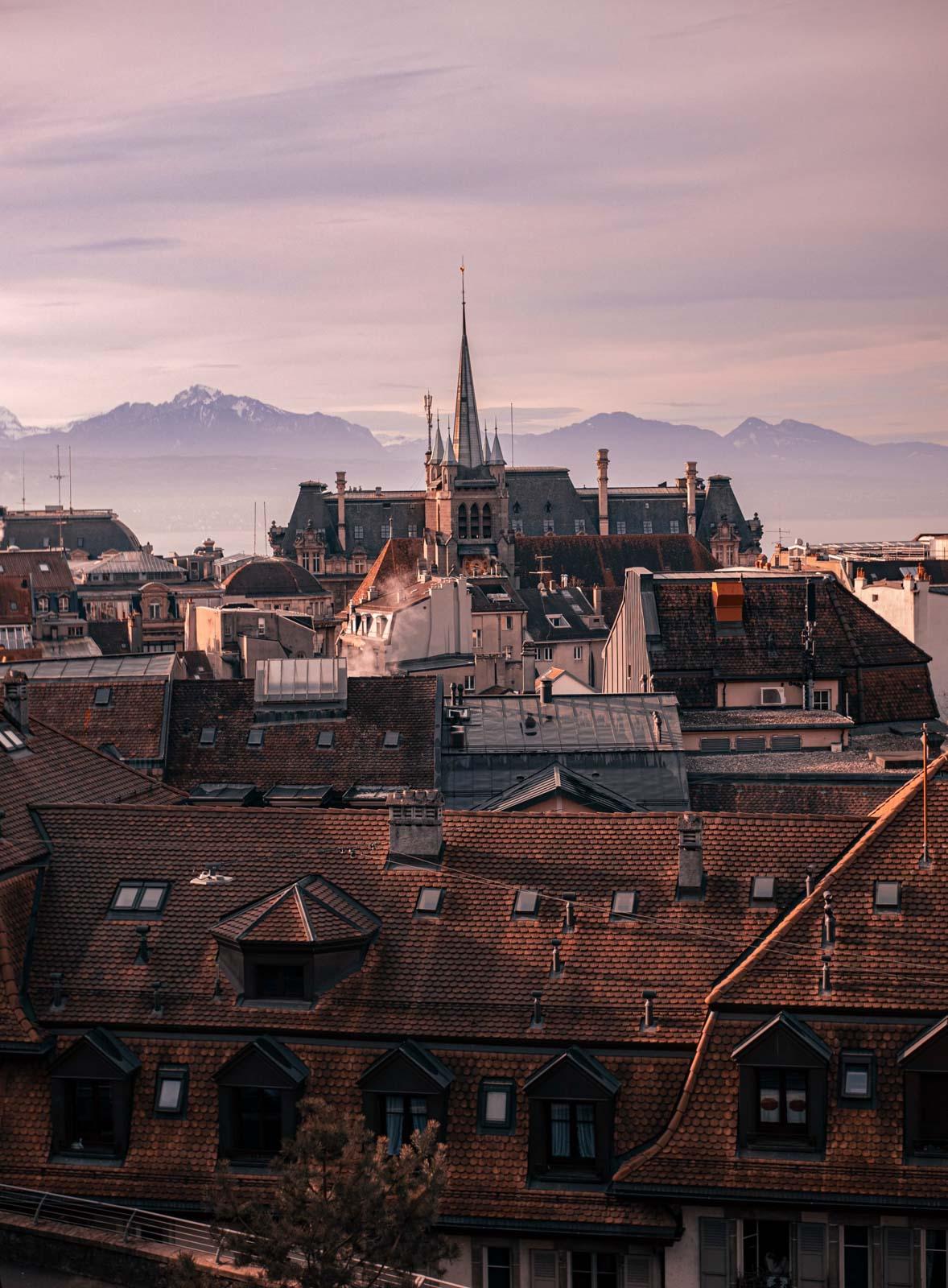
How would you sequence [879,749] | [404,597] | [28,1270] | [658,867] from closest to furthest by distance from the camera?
[28,1270] < [658,867] < [879,749] < [404,597]

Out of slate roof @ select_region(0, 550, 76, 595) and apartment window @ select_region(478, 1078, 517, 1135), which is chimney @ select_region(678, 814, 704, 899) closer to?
apartment window @ select_region(478, 1078, 517, 1135)

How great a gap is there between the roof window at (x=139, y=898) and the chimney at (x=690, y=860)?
9297mm

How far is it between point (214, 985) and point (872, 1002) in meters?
11.1

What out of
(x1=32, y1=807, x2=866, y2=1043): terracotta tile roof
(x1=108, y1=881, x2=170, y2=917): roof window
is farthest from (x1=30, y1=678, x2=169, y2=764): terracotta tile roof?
(x1=108, y1=881, x2=170, y2=917): roof window

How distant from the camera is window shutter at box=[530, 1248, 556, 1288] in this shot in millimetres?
29859

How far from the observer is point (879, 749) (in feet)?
221

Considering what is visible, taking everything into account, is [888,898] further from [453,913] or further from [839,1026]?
[453,913]

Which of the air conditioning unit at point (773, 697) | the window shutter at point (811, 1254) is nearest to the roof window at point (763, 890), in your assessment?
the window shutter at point (811, 1254)

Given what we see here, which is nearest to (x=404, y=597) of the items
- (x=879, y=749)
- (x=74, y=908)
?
(x=879, y=749)

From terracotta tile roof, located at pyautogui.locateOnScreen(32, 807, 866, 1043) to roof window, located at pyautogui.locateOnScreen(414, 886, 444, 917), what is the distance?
0.41 feet

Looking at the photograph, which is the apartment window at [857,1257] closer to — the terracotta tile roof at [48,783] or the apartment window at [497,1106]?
the apartment window at [497,1106]

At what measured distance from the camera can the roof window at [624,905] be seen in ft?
107

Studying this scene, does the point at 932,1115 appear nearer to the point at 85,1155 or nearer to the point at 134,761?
the point at 85,1155

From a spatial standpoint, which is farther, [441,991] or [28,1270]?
[441,991]
